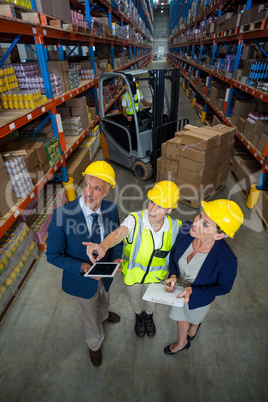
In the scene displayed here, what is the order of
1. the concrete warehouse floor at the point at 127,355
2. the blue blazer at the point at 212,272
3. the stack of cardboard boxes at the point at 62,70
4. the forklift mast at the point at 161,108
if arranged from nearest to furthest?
the blue blazer at the point at 212,272 → the concrete warehouse floor at the point at 127,355 → the stack of cardboard boxes at the point at 62,70 → the forklift mast at the point at 161,108

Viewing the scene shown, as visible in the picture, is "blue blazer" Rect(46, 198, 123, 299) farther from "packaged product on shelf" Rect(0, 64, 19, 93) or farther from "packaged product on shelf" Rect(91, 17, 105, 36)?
"packaged product on shelf" Rect(91, 17, 105, 36)

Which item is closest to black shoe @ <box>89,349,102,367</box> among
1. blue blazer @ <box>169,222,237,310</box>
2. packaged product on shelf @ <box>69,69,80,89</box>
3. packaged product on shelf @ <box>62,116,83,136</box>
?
blue blazer @ <box>169,222,237,310</box>

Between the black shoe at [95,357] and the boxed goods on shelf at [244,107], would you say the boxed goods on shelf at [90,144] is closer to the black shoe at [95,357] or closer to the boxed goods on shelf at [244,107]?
the boxed goods on shelf at [244,107]

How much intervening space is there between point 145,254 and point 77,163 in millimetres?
3916

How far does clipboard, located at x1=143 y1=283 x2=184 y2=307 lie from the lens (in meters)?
1.81

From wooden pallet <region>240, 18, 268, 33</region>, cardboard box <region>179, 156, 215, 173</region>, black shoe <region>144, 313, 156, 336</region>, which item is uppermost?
wooden pallet <region>240, 18, 268, 33</region>

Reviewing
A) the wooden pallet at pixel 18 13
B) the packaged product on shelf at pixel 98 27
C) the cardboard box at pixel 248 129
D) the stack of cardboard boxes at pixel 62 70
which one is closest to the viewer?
the wooden pallet at pixel 18 13

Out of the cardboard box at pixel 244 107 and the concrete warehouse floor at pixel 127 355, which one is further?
the cardboard box at pixel 244 107

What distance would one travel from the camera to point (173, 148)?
4734mm

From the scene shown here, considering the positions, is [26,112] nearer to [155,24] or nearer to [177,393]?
[177,393]

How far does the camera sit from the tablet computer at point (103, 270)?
184cm

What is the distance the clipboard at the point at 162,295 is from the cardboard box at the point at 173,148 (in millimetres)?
3291

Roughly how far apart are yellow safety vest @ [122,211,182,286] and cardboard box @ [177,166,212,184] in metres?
2.70

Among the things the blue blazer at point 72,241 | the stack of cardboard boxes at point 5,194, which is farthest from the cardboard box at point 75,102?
the blue blazer at point 72,241
